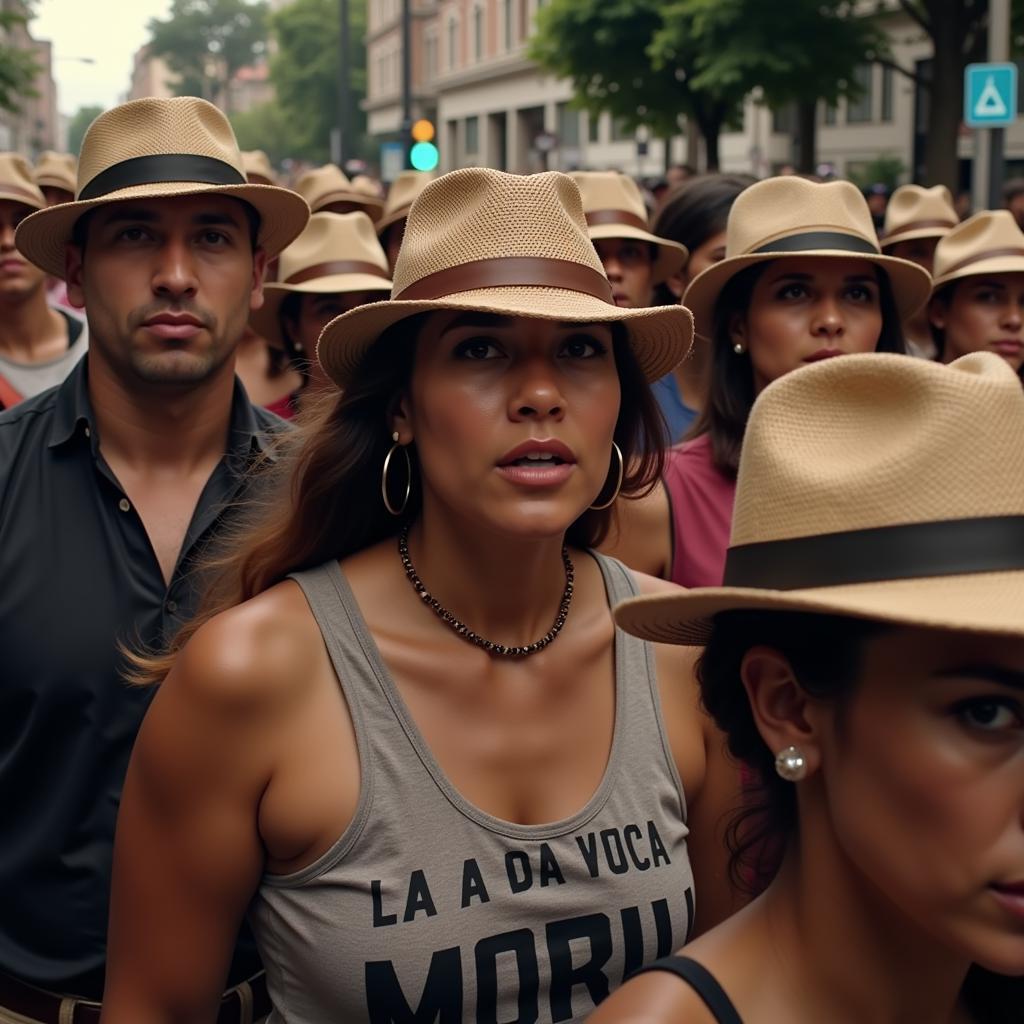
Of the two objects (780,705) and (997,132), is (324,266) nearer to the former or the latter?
(780,705)

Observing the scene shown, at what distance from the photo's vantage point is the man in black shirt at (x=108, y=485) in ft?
10.9

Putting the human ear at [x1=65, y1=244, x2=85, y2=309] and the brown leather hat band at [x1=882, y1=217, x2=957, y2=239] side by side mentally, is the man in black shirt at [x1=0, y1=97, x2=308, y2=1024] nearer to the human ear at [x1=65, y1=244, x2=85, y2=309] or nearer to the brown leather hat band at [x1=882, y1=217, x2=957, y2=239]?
the human ear at [x1=65, y1=244, x2=85, y2=309]

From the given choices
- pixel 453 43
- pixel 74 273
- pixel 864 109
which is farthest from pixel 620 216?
pixel 453 43

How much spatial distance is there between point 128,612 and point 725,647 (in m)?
1.77

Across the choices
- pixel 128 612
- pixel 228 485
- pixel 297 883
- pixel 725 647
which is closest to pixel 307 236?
pixel 228 485

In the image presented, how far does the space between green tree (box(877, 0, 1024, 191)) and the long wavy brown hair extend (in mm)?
20946

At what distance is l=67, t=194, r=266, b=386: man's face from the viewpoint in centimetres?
383

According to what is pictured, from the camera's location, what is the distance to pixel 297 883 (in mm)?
2580

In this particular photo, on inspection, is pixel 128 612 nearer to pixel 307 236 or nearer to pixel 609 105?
pixel 307 236

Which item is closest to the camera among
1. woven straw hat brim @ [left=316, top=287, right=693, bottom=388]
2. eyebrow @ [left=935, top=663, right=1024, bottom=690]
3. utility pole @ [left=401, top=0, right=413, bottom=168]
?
eyebrow @ [left=935, top=663, right=1024, bottom=690]

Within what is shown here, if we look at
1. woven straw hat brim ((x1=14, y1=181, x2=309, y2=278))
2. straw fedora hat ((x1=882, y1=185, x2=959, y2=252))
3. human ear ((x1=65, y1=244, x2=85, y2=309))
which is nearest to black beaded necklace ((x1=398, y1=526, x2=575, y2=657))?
woven straw hat brim ((x1=14, y1=181, x2=309, y2=278))

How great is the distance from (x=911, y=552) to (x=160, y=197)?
267cm

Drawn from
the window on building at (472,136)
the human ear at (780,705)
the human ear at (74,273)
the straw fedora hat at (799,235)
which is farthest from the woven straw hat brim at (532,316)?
the window on building at (472,136)

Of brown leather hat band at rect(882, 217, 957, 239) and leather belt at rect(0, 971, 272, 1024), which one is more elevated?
brown leather hat band at rect(882, 217, 957, 239)
